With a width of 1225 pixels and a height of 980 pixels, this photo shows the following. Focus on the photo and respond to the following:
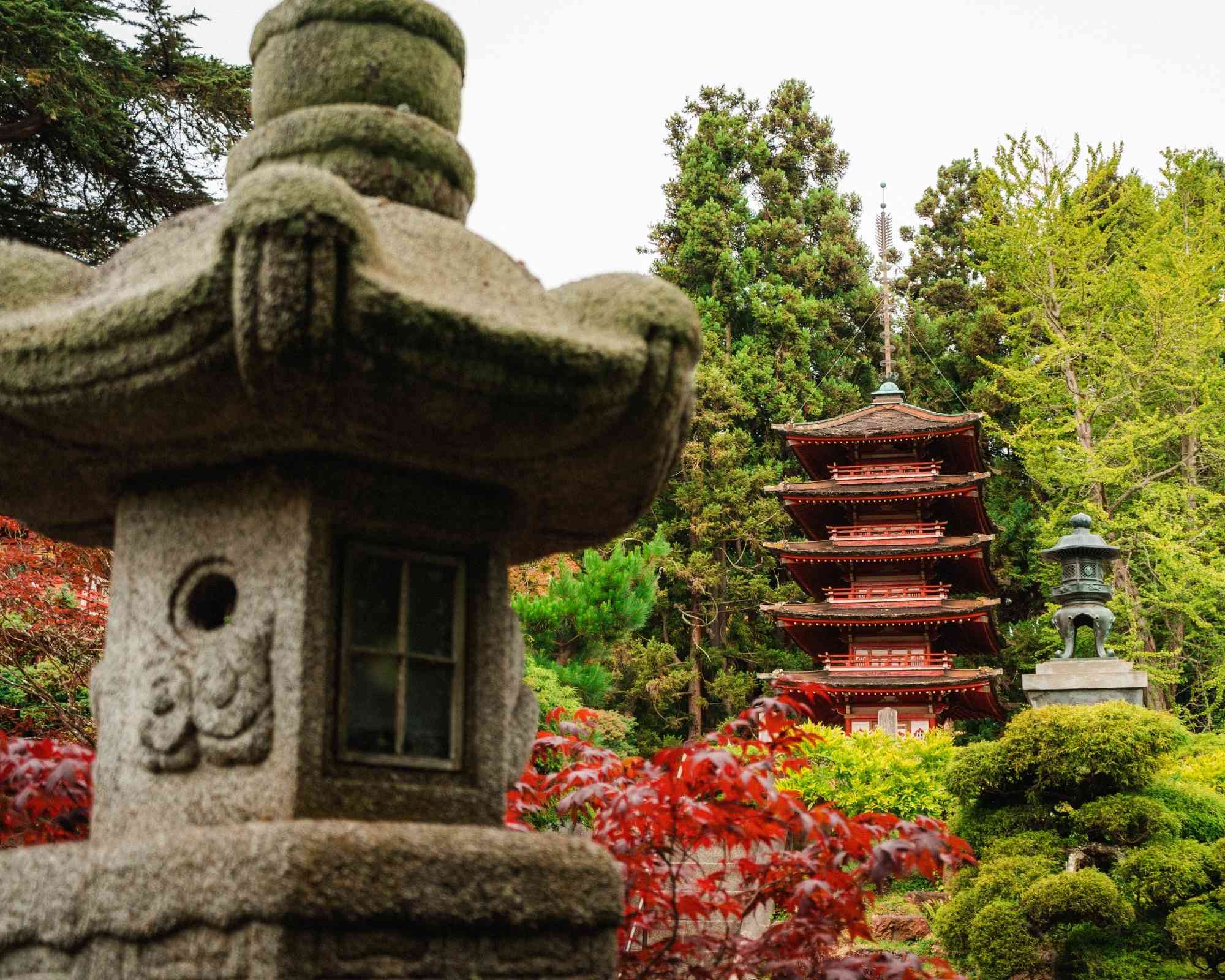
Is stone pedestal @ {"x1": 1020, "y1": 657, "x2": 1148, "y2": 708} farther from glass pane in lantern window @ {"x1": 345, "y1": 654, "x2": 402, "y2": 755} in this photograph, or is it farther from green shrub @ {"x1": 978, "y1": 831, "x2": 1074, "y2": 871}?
glass pane in lantern window @ {"x1": 345, "y1": 654, "x2": 402, "y2": 755}

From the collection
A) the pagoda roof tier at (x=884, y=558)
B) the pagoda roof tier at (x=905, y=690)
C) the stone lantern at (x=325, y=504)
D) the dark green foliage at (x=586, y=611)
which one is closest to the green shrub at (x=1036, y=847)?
the stone lantern at (x=325, y=504)

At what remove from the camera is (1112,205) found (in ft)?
77.1

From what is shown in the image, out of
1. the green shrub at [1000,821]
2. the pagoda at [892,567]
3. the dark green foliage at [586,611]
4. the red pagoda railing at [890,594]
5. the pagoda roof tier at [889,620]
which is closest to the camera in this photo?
the green shrub at [1000,821]

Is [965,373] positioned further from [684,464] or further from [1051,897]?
[1051,897]

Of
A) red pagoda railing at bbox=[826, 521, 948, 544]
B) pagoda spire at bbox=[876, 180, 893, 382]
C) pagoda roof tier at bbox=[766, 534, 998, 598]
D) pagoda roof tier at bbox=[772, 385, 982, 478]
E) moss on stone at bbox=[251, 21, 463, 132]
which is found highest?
pagoda spire at bbox=[876, 180, 893, 382]

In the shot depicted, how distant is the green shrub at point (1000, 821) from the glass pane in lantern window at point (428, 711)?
20.9 feet

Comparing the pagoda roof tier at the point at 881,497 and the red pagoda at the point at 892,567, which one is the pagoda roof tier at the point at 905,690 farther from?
the pagoda roof tier at the point at 881,497

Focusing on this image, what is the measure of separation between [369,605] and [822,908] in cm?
143

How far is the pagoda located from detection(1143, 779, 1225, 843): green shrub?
34.9 feet

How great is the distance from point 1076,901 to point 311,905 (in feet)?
20.6

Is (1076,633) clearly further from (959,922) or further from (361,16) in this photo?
(361,16)

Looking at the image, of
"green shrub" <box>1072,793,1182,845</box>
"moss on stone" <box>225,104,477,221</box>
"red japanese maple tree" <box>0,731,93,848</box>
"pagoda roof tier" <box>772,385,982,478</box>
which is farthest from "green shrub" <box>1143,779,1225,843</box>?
"pagoda roof tier" <box>772,385,982,478</box>

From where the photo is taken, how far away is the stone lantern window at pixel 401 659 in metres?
2.56

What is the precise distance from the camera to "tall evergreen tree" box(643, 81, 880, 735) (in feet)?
82.5
